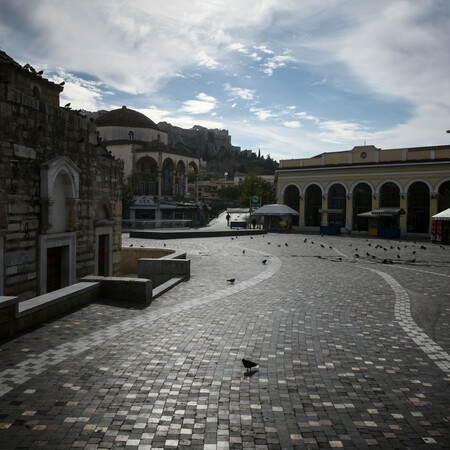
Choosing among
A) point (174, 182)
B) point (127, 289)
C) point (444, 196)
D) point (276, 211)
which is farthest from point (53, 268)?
point (174, 182)

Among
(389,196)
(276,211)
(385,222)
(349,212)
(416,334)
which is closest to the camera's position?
(416,334)

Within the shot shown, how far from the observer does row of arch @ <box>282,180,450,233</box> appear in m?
42.2

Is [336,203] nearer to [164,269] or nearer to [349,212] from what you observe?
[349,212]

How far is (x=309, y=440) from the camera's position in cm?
396

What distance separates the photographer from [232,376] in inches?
212

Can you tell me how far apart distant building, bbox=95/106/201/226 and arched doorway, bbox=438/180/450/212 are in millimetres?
28904

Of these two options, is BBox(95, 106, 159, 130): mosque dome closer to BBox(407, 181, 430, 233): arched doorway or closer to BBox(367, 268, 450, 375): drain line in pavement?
BBox(407, 181, 430, 233): arched doorway

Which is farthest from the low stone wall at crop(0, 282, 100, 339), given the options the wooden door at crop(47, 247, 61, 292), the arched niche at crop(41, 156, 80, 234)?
the wooden door at crop(47, 247, 61, 292)

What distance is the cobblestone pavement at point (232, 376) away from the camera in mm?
4039

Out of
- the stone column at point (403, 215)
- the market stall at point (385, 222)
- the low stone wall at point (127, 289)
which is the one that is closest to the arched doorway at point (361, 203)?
the market stall at point (385, 222)

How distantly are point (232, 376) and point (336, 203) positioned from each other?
44.3 metres

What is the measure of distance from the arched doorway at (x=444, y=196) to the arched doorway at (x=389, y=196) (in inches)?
171

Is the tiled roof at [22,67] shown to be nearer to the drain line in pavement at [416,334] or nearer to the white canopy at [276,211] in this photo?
the drain line in pavement at [416,334]

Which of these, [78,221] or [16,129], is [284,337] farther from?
[78,221]
